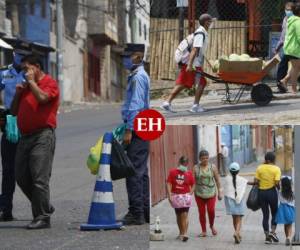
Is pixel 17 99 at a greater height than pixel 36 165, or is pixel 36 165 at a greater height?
pixel 17 99

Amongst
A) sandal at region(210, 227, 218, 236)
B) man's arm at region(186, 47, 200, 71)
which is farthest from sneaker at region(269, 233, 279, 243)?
man's arm at region(186, 47, 200, 71)

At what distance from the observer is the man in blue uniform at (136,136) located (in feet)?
20.4

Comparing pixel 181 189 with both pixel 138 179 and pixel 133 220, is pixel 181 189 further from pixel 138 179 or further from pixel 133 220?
pixel 133 220

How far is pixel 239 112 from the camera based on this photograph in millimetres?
4504

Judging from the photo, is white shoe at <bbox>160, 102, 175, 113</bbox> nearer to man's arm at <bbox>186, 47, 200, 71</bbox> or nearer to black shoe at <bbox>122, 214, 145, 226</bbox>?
man's arm at <bbox>186, 47, 200, 71</bbox>

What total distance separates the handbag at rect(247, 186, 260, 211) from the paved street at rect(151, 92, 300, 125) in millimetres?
456

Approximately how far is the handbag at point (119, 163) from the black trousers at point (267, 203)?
2479 mm

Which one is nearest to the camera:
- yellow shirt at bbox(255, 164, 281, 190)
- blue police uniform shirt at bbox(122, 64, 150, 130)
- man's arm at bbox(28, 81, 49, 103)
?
yellow shirt at bbox(255, 164, 281, 190)

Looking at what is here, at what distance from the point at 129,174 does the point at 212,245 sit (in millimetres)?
2644

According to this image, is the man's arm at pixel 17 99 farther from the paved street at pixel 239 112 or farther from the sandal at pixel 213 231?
the sandal at pixel 213 231

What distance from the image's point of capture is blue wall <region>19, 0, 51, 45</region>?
40.0m

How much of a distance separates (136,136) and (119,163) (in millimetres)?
706

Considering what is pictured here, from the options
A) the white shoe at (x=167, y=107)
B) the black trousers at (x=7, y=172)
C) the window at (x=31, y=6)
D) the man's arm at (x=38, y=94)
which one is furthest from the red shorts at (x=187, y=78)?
the window at (x=31, y=6)

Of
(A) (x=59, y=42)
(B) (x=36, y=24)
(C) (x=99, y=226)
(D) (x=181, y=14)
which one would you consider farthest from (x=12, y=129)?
(B) (x=36, y=24)
